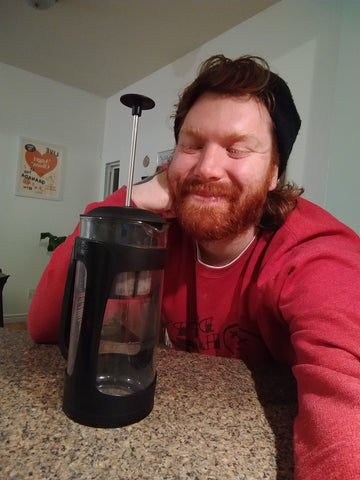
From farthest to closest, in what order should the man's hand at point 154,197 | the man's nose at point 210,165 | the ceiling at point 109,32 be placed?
1. the ceiling at point 109,32
2. the man's hand at point 154,197
3. the man's nose at point 210,165

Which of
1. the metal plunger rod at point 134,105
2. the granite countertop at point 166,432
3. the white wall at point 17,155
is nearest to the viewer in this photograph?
the granite countertop at point 166,432

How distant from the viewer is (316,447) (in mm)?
385

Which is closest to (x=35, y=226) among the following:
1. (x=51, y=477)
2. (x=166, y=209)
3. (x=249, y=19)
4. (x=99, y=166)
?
(x=99, y=166)

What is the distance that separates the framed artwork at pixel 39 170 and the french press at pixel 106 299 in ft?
9.95

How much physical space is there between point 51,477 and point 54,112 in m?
3.51

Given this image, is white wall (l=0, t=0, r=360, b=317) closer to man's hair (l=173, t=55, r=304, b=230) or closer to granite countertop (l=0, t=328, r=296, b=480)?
man's hair (l=173, t=55, r=304, b=230)

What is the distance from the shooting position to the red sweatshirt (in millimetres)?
402

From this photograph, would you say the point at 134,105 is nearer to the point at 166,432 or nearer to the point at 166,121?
the point at 166,432

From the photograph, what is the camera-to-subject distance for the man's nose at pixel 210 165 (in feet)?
2.25

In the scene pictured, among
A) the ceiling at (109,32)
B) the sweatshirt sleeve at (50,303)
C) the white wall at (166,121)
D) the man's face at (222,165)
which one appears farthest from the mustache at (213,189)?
the ceiling at (109,32)

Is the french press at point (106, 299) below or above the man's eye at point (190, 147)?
below

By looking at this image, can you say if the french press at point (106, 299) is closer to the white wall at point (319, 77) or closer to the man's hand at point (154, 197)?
the man's hand at point (154, 197)

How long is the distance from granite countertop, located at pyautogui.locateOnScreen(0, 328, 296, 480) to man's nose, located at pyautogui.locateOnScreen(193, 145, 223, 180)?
1.27 ft

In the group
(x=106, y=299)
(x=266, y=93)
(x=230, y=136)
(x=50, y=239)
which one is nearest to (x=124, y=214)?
(x=106, y=299)
